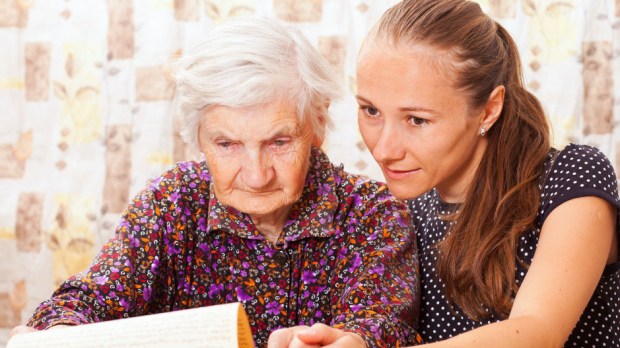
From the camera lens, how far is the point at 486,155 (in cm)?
153

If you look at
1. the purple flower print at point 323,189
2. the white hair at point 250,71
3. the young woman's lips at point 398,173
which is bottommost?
the purple flower print at point 323,189

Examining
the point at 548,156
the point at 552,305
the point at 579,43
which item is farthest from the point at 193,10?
the point at 552,305

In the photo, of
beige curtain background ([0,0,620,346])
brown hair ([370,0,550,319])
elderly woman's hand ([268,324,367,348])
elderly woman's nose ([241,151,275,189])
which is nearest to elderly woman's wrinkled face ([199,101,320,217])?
elderly woman's nose ([241,151,275,189])

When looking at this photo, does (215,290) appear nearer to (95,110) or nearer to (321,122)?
(321,122)

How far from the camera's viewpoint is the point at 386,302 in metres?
1.38

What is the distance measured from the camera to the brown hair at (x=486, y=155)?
1.43m

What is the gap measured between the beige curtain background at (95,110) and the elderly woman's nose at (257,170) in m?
1.34

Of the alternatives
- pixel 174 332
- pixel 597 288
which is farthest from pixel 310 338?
pixel 597 288

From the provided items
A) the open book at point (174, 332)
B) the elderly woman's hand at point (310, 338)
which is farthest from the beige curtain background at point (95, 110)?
the open book at point (174, 332)

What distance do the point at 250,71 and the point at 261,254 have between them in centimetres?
36

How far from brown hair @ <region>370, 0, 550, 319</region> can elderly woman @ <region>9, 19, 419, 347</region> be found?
0.36 ft

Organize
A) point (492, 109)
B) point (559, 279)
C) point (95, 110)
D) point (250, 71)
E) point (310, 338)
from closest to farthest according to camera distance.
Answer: point (310, 338), point (559, 279), point (250, 71), point (492, 109), point (95, 110)

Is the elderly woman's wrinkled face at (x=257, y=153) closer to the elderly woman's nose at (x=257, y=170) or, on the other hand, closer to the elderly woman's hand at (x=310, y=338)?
the elderly woman's nose at (x=257, y=170)

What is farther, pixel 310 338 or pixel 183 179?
pixel 183 179
